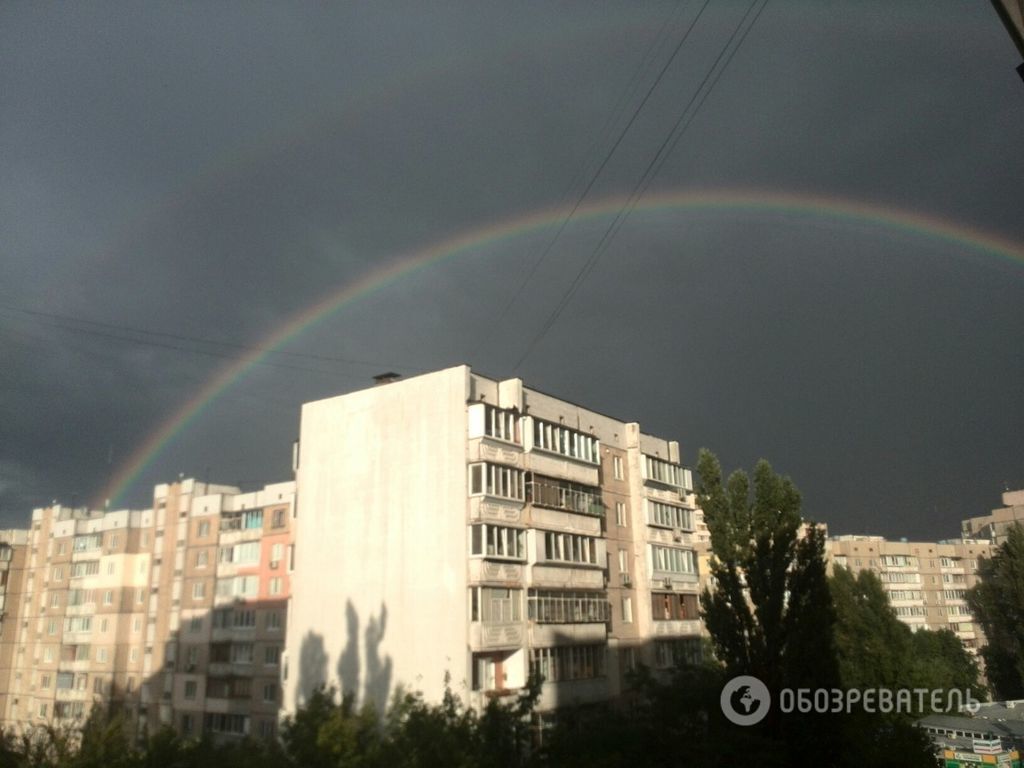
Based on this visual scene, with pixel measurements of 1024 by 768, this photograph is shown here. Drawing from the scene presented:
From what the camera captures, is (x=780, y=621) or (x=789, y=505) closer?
(x=780, y=621)

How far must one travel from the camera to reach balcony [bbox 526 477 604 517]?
3397cm

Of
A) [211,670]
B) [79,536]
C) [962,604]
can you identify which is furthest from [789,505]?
[962,604]

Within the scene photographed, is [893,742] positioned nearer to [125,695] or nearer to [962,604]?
[125,695]

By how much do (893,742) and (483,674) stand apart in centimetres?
1535

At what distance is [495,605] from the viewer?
30891 millimetres

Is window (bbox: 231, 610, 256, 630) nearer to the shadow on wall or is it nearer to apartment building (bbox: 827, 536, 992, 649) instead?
the shadow on wall

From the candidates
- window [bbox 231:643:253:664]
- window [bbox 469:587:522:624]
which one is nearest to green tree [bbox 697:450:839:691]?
window [bbox 469:587:522:624]

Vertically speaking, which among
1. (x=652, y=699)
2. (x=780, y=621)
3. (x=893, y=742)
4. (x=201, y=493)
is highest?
(x=201, y=493)

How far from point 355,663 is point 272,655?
19.0 meters

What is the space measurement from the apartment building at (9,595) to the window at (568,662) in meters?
58.0

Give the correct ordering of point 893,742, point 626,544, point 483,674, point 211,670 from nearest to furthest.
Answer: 1. point 893,742
2. point 483,674
3. point 626,544
4. point 211,670

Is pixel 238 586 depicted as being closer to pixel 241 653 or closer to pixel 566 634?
pixel 241 653

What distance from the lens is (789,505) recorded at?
106 feet

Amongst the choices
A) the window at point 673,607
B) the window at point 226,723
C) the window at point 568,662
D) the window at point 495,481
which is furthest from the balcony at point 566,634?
the window at point 226,723
